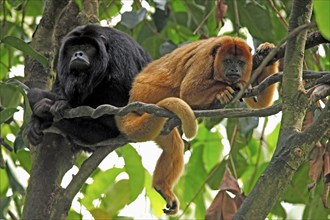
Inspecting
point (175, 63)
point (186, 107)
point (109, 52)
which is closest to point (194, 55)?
point (175, 63)

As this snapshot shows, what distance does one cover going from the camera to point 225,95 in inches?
133

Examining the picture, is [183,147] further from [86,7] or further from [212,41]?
[86,7]

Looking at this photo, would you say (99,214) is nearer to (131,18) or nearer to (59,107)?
(59,107)

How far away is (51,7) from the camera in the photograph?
4137mm

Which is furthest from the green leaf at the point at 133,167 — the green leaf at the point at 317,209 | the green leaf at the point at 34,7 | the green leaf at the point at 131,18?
the green leaf at the point at 34,7

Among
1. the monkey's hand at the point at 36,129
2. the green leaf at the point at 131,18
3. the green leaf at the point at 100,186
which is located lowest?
the green leaf at the point at 100,186

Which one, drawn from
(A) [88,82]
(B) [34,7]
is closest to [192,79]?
(A) [88,82]

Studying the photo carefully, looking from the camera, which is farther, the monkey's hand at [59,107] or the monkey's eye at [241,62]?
the monkey's hand at [59,107]

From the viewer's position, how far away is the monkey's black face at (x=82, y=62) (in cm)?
399

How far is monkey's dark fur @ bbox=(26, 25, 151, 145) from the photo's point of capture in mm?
3973

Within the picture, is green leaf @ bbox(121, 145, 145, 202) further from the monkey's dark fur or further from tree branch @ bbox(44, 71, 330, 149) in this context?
tree branch @ bbox(44, 71, 330, 149)

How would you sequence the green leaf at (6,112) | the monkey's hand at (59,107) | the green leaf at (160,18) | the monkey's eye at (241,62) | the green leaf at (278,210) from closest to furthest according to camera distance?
the green leaf at (6,112) < the monkey's eye at (241,62) < the monkey's hand at (59,107) < the green leaf at (278,210) < the green leaf at (160,18)

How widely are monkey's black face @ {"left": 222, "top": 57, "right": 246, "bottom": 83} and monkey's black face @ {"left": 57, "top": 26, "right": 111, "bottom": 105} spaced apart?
2.65 ft

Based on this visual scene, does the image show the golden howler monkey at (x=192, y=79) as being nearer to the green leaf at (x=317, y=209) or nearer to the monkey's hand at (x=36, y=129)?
the monkey's hand at (x=36, y=129)
